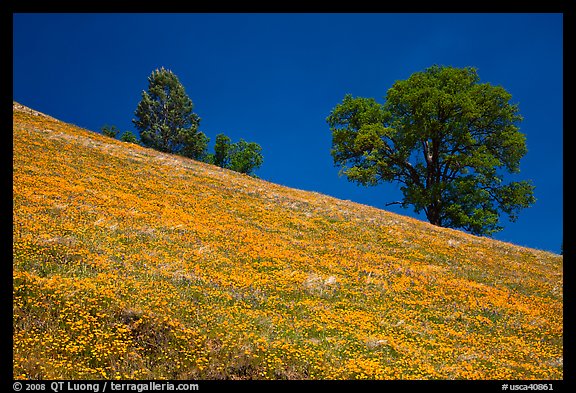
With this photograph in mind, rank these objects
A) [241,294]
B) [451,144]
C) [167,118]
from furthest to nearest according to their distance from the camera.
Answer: [167,118], [451,144], [241,294]

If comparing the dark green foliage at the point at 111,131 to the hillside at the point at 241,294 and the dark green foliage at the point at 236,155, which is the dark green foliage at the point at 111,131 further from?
the hillside at the point at 241,294

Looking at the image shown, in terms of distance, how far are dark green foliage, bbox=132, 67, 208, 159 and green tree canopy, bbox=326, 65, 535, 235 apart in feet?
118

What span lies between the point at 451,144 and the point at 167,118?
4653 centimetres

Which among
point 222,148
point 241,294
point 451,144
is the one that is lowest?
point 241,294

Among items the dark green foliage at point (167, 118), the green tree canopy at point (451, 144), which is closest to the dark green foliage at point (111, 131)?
the dark green foliage at point (167, 118)

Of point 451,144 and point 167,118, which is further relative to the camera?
point 167,118

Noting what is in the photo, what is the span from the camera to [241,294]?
10664 millimetres

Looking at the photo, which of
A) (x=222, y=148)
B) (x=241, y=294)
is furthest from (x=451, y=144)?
(x=222, y=148)

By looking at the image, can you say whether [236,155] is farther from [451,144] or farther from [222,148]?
[451,144]

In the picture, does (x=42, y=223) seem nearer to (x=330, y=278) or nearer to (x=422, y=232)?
(x=330, y=278)

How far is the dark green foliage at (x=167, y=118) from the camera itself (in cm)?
6369

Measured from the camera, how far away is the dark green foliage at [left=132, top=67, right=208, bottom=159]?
6369 centimetres

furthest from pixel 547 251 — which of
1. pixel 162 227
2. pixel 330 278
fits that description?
pixel 162 227

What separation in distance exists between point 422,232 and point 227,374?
65.3ft
